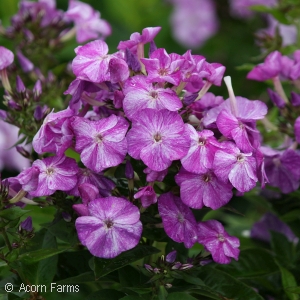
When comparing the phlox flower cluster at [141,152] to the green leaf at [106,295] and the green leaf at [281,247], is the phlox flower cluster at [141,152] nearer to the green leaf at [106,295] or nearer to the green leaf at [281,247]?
the green leaf at [106,295]

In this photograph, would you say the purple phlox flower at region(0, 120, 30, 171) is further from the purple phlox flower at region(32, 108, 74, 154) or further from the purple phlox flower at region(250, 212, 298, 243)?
the purple phlox flower at region(32, 108, 74, 154)

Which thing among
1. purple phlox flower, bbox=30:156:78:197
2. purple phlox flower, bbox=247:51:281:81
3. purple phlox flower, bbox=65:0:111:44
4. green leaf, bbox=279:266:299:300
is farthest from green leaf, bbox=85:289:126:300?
purple phlox flower, bbox=65:0:111:44

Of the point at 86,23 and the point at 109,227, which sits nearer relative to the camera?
the point at 109,227

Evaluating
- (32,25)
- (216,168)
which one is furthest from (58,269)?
(32,25)

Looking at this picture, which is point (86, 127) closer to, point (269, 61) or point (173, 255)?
point (173, 255)

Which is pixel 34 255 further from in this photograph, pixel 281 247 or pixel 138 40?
pixel 281 247

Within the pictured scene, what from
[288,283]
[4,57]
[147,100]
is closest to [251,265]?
[288,283]

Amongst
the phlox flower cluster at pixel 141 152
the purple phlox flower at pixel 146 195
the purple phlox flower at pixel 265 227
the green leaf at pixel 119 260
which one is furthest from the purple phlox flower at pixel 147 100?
the purple phlox flower at pixel 265 227
